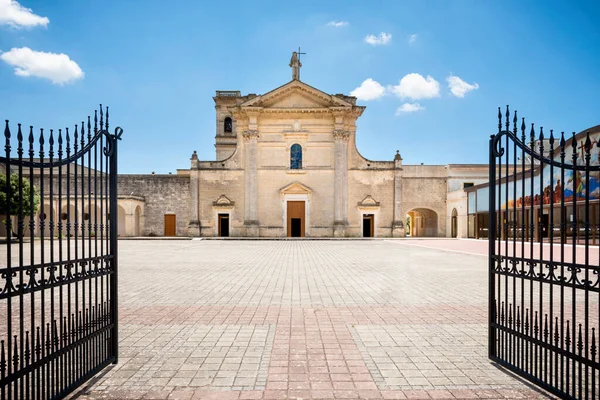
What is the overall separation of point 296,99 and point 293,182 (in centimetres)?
740

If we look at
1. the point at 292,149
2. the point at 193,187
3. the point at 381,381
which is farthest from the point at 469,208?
the point at 381,381

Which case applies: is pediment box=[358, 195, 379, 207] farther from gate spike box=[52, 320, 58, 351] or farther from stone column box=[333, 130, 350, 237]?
gate spike box=[52, 320, 58, 351]

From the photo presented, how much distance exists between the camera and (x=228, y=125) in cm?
4250

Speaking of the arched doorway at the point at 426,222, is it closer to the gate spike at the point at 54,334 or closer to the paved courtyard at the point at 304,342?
the paved courtyard at the point at 304,342

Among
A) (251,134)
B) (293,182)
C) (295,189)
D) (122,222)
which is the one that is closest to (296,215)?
(295,189)

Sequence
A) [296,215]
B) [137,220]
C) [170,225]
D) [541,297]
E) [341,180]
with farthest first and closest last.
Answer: [170,225], [137,220], [296,215], [341,180], [541,297]

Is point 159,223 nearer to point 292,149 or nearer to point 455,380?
point 292,149

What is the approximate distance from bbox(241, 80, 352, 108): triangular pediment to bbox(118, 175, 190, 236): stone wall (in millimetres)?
9466

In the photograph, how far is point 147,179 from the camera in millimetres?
34781

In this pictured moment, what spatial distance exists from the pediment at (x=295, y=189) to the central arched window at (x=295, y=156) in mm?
1814

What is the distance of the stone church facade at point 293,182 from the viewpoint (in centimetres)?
3328

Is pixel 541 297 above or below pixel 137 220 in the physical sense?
above

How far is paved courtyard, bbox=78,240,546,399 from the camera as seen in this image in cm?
399

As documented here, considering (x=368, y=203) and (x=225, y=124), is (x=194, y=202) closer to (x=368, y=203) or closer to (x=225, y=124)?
(x=225, y=124)
